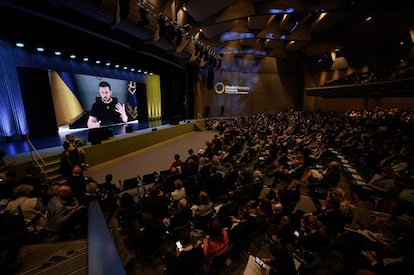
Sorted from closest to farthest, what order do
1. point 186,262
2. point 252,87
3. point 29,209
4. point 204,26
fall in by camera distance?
1. point 186,262
2. point 29,209
3. point 204,26
4. point 252,87

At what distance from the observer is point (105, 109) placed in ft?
47.4

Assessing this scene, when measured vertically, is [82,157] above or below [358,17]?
below

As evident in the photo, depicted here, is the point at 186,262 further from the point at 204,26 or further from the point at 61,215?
the point at 204,26

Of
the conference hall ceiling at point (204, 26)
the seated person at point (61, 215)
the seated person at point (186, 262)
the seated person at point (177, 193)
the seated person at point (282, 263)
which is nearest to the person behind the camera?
the seated person at point (282, 263)

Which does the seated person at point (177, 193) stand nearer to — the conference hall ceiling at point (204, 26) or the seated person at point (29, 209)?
the seated person at point (29, 209)

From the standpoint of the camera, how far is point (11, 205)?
360 cm

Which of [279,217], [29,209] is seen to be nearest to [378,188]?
[279,217]

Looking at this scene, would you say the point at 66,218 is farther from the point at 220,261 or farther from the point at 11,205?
the point at 220,261

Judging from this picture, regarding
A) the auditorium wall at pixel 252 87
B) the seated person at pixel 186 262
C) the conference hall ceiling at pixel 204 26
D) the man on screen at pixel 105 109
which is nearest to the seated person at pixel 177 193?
the seated person at pixel 186 262

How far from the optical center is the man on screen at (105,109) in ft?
44.8

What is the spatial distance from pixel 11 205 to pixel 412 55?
83.6ft

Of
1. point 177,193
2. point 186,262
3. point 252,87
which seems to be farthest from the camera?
point 252,87

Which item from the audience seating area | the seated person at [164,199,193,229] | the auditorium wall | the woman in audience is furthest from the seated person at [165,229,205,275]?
the auditorium wall

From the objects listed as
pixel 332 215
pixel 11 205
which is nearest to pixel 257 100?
pixel 332 215
